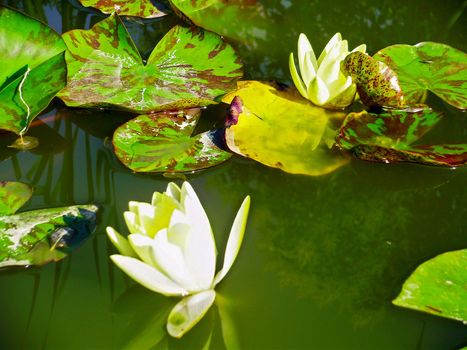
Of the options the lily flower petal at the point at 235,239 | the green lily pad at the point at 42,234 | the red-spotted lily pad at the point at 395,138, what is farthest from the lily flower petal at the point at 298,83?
the green lily pad at the point at 42,234

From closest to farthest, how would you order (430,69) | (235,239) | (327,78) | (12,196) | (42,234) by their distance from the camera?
(235,239) < (42,234) < (12,196) < (327,78) < (430,69)

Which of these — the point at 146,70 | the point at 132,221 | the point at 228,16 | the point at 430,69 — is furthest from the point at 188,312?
the point at 228,16

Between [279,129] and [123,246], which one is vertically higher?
[279,129]

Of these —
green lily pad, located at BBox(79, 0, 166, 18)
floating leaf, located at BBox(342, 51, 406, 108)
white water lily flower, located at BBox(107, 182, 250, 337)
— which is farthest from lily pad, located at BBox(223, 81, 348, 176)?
green lily pad, located at BBox(79, 0, 166, 18)

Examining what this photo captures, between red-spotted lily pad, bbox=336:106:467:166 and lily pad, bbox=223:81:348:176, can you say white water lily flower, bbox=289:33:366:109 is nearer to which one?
lily pad, bbox=223:81:348:176

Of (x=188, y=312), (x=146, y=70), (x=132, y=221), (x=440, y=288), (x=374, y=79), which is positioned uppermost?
(x=374, y=79)

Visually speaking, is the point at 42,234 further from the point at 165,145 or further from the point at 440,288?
the point at 440,288

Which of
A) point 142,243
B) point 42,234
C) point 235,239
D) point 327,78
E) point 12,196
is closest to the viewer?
point 142,243
